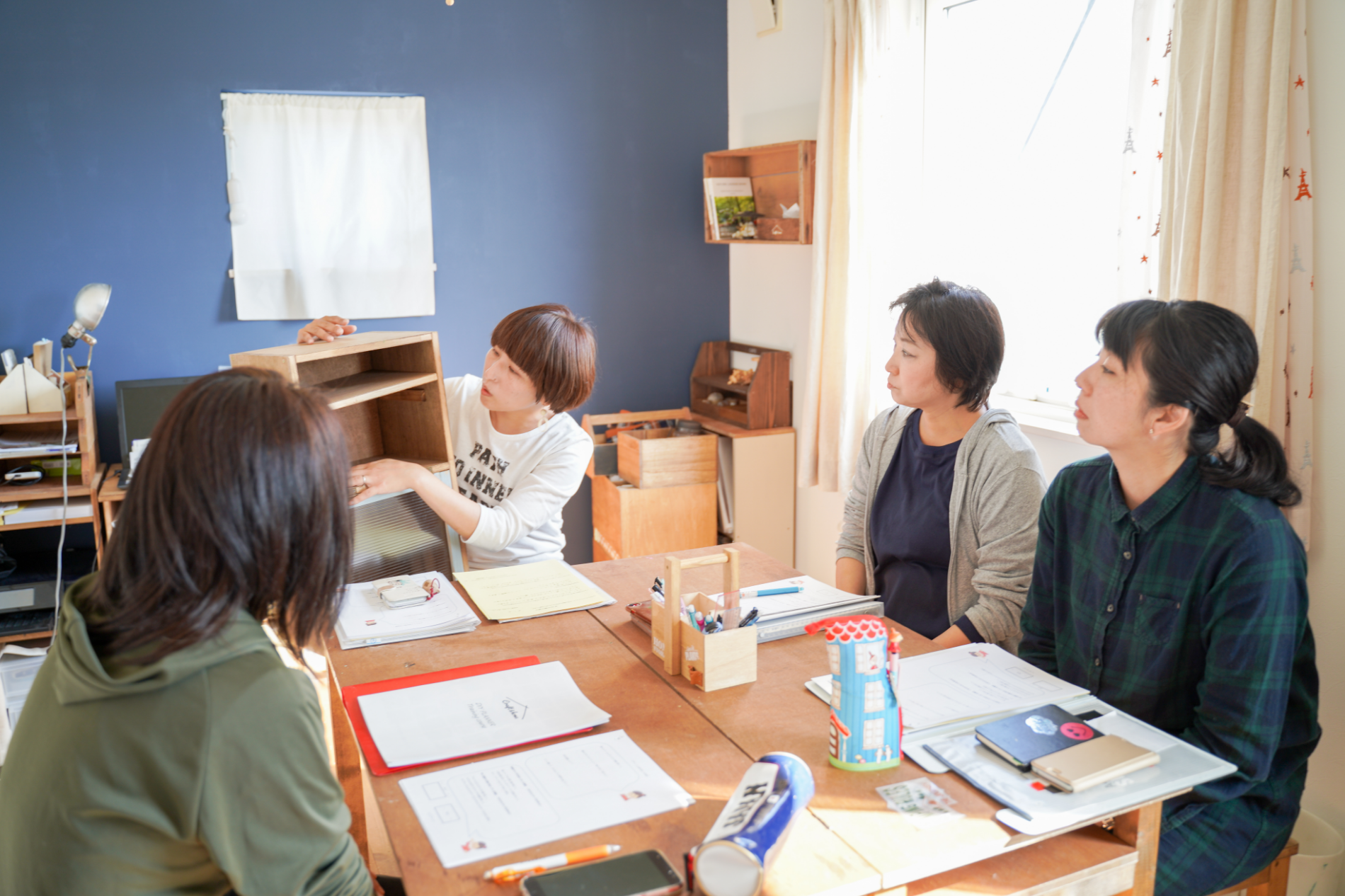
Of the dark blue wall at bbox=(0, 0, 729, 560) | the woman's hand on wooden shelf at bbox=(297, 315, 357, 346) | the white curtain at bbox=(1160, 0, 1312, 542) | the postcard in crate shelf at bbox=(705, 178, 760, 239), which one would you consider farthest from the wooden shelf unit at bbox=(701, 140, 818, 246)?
the woman's hand on wooden shelf at bbox=(297, 315, 357, 346)

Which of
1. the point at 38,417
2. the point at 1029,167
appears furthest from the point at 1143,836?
the point at 38,417

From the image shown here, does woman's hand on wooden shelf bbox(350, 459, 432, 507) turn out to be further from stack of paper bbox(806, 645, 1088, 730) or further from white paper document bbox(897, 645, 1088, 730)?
white paper document bbox(897, 645, 1088, 730)

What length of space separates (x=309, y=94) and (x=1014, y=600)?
3025mm

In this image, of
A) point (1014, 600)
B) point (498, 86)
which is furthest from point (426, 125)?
point (1014, 600)

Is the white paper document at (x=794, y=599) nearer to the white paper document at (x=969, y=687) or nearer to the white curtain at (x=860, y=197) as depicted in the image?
the white paper document at (x=969, y=687)

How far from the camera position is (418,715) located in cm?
139

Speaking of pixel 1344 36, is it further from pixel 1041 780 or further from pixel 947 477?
pixel 1041 780

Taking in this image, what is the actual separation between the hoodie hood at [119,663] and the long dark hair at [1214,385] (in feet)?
4.24

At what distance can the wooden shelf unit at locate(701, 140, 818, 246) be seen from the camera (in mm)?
3443

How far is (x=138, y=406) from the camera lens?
3262 mm

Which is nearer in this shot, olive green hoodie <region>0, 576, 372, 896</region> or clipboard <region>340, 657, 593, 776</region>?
olive green hoodie <region>0, 576, 372, 896</region>

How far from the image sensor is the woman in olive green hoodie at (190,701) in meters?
0.90

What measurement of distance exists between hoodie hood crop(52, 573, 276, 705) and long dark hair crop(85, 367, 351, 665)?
0.04 ft

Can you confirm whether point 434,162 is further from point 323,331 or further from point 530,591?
point 530,591
